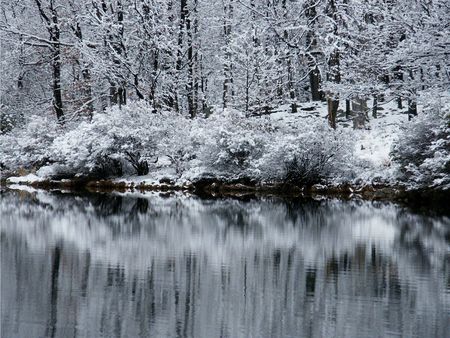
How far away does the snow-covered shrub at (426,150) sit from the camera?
60.2 ft

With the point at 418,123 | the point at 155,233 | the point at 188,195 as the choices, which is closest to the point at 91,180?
the point at 188,195

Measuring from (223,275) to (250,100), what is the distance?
28749 millimetres

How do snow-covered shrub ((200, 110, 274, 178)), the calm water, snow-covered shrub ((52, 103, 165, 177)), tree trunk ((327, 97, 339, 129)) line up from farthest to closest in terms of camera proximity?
snow-covered shrub ((52, 103, 165, 177))
tree trunk ((327, 97, 339, 129))
snow-covered shrub ((200, 110, 274, 178))
the calm water

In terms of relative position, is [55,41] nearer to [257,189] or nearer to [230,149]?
[230,149]

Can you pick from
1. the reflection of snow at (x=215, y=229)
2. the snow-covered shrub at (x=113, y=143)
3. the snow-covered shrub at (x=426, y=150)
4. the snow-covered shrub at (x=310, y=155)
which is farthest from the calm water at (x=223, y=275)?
the snow-covered shrub at (x=113, y=143)

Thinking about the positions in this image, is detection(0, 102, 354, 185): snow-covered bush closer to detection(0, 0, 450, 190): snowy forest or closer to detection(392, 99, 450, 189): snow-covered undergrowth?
detection(0, 0, 450, 190): snowy forest

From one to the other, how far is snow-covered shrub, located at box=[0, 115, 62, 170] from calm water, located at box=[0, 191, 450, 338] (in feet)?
48.3

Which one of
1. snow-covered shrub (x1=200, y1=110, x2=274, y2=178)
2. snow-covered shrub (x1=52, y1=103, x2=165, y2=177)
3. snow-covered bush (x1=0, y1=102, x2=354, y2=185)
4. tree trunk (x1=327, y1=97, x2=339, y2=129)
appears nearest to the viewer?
snow-covered bush (x1=0, y1=102, x2=354, y2=185)

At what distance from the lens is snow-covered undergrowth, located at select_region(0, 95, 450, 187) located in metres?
21.0

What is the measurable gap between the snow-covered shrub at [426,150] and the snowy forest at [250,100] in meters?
0.04

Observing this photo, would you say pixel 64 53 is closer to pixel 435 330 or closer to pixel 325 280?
pixel 325 280

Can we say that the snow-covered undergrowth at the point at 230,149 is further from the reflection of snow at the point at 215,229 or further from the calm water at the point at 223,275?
the calm water at the point at 223,275

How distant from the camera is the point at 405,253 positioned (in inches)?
411

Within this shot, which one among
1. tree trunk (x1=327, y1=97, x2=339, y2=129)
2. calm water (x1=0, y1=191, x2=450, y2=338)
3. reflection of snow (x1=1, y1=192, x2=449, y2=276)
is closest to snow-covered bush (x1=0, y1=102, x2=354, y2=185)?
tree trunk (x1=327, y1=97, x2=339, y2=129)
